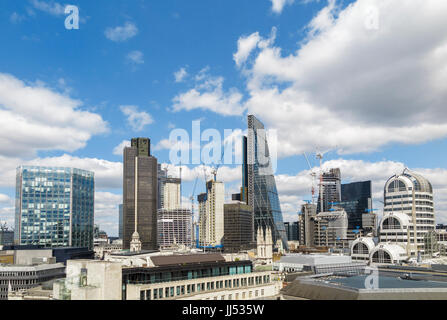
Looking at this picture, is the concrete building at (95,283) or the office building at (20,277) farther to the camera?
the office building at (20,277)

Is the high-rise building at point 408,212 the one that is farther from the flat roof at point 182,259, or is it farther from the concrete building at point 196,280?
the flat roof at point 182,259

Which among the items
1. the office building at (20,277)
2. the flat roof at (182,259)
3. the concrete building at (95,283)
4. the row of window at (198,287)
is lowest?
the office building at (20,277)

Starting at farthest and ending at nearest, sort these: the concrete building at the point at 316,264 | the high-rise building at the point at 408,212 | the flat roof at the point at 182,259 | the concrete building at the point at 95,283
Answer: the high-rise building at the point at 408,212
the concrete building at the point at 316,264
the flat roof at the point at 182,259
the concrete building at the point at 95,283

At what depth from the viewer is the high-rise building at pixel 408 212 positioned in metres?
162

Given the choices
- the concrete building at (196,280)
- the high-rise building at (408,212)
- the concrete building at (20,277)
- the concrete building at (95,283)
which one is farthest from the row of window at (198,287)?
the concrete building at (20,277)

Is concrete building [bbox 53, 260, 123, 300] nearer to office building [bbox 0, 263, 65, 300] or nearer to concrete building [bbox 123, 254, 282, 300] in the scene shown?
concrete building [bbox 123, 254, 282, 300]

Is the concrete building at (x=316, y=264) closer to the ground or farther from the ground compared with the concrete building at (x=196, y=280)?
closer to the ground

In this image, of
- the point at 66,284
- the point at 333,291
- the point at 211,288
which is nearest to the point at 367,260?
the point at 211,288

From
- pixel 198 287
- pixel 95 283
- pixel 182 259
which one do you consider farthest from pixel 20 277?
pixel 95 283

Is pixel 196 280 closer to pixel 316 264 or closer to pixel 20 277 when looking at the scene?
pixel 316 264

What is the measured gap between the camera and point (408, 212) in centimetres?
17050

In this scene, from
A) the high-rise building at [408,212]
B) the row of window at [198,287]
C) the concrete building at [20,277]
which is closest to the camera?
the row of window at [198,287]

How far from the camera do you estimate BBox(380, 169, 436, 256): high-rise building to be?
6388 inches
